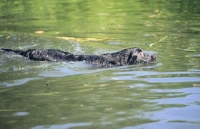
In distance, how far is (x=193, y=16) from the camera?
16812 millimetres

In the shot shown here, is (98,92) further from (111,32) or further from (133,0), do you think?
(133,0)

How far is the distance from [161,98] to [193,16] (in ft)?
36.4

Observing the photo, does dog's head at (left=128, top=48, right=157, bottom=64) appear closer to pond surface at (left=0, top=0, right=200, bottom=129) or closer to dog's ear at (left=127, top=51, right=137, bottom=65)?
dog's ear at (left=127, top=51, right=137, bottom=65)

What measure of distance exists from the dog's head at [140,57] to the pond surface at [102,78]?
228mm

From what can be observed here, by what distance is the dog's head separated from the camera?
361 inches

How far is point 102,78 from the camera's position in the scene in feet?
26.3

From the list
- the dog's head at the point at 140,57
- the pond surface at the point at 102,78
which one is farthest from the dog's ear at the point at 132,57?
the pond surface at the point at 102,78

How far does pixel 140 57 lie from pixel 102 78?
1600 millimetres

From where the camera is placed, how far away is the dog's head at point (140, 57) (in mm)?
9172

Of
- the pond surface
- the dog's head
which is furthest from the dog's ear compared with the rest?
the pond surface

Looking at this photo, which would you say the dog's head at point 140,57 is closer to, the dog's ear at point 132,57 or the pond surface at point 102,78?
the dog's ear at point 132,57

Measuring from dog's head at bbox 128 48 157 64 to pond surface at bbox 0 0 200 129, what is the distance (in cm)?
23

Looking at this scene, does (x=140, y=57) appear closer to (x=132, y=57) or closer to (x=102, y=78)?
(x=132, y=57)

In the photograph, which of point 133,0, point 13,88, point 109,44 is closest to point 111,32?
point 109,44
